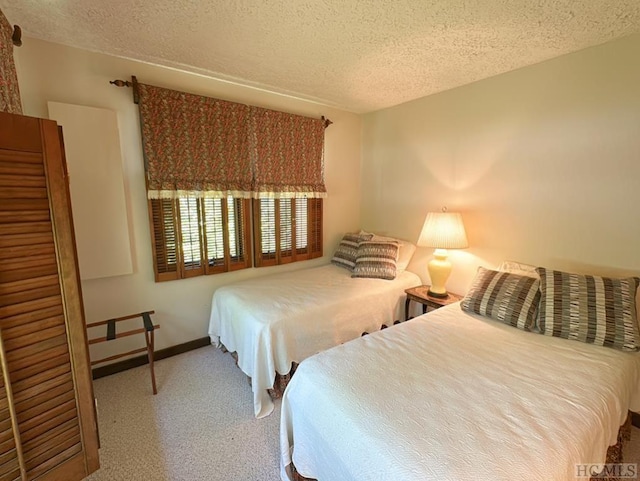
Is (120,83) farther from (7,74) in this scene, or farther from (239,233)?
(239,233)

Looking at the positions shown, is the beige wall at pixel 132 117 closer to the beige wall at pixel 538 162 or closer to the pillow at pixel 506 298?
the beige wall at pixel 538 162

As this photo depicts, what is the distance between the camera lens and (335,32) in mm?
1720

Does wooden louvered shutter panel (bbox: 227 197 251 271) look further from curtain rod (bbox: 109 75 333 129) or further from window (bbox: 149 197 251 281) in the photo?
curtain rod (bbox: 109 75 333 129)

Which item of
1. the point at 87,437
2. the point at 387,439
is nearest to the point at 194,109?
the point at 87,437

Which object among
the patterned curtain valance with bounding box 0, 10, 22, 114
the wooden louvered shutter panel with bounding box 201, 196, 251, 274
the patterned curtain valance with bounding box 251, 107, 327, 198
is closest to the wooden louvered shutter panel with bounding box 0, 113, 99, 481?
the patterned curtain valance with bounding box 0, 10, 22, 114

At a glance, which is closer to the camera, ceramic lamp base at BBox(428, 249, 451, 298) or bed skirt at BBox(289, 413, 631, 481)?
bed skirt at BBox(289, 413, 631, 481)

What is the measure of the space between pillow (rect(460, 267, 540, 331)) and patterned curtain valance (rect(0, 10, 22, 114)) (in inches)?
110

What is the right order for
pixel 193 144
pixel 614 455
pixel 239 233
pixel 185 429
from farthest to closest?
1. pixel 239 233
2. pixel 193 144
3. pixel 185 429
4. pixel 614 455

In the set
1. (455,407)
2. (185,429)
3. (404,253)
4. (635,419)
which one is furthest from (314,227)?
(635,419)

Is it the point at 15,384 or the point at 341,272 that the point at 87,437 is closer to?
the point at 15,384

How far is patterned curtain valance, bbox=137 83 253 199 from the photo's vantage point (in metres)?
2.20

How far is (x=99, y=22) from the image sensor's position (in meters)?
1.66

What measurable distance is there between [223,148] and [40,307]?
1.87 m

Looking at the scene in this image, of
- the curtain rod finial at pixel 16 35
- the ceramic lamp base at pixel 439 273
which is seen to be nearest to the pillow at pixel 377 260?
the ceramic lamp base at pixel 439 273
